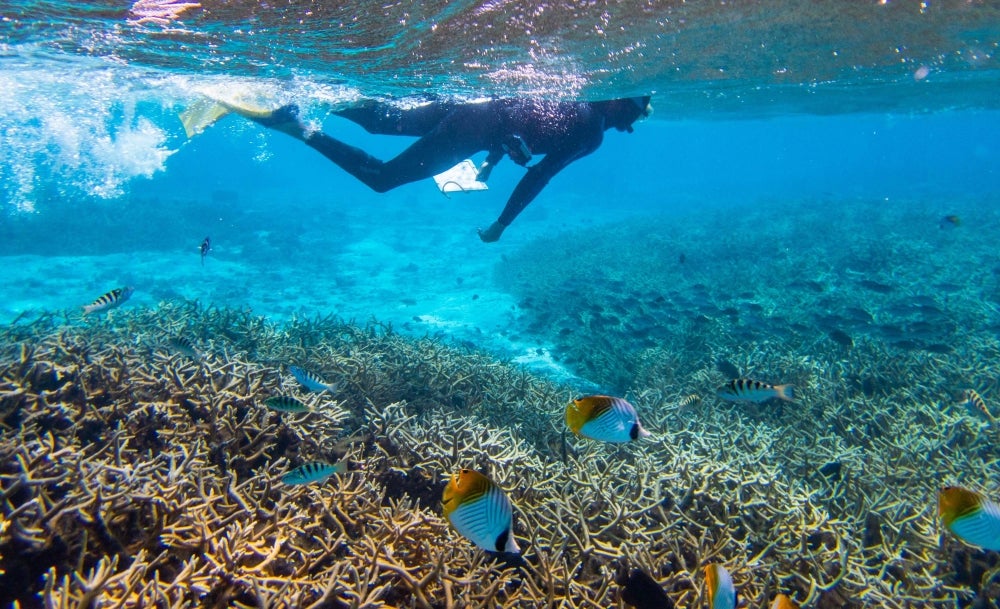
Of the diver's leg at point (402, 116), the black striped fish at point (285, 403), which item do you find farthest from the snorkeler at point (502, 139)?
the black striped fish at point (285, 403)

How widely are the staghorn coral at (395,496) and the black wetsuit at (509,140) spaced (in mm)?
3757

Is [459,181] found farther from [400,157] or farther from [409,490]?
[409,490]

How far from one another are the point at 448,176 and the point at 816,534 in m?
7.93

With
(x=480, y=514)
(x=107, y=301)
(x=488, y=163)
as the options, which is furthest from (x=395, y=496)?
Answer: (x=488, y=163)

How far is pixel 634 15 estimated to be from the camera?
8.38m

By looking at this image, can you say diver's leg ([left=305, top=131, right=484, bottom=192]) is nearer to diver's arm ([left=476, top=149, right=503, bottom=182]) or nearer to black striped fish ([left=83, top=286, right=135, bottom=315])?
diver's arm ([left=476, top=149, right=503, bottom=182])

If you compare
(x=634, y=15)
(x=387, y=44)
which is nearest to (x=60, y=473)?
(x=387, y=44)

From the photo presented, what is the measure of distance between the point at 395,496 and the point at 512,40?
891cm

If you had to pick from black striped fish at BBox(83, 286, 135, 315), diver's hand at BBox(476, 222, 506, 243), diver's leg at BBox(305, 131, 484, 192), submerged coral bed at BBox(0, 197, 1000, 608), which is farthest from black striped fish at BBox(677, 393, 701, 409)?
black striped fish at BBox(83, 286, 135, 315)

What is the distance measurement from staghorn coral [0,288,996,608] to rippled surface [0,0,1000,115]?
623 cm

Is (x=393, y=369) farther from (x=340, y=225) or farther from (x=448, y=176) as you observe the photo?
(x=340, y=225)

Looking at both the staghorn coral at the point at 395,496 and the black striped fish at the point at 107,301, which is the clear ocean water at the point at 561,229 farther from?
the black striped fish at the point at 107,301

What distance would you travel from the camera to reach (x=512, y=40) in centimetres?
928

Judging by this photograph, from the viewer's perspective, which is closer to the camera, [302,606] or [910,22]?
[302,606]
